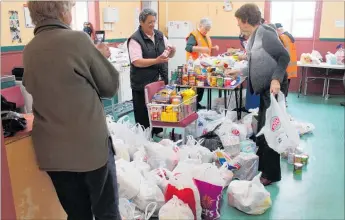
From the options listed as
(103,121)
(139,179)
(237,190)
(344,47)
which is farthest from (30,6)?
(344,47)

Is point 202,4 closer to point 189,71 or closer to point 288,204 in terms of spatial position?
point 189,71

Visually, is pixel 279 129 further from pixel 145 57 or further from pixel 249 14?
pixel 145 57

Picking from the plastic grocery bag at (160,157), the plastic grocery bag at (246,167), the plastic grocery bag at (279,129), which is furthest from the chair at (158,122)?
the plastic grocery bag at (279,129)

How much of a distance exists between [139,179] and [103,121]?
3.26 ft

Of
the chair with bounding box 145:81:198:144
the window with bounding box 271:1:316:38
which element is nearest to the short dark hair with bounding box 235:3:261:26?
the chair with bounding box 145:81:198:144

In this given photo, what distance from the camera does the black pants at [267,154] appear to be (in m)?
2.77

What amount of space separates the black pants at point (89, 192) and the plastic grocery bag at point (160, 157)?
1.08 m

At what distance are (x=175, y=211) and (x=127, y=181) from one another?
0.38 m

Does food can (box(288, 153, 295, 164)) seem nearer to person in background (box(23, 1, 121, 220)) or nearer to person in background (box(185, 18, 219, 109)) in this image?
person in background (box(185, 18, 219, 109))

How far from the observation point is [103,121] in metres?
1.48

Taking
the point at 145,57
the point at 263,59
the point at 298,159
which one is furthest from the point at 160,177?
the point at 298,159

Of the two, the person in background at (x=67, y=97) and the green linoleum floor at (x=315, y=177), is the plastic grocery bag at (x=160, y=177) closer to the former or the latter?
the green linoleum floor at (x=315, y=177)

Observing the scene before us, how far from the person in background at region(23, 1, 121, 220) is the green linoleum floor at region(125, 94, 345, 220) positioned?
86 cm

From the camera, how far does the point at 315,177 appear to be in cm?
79
